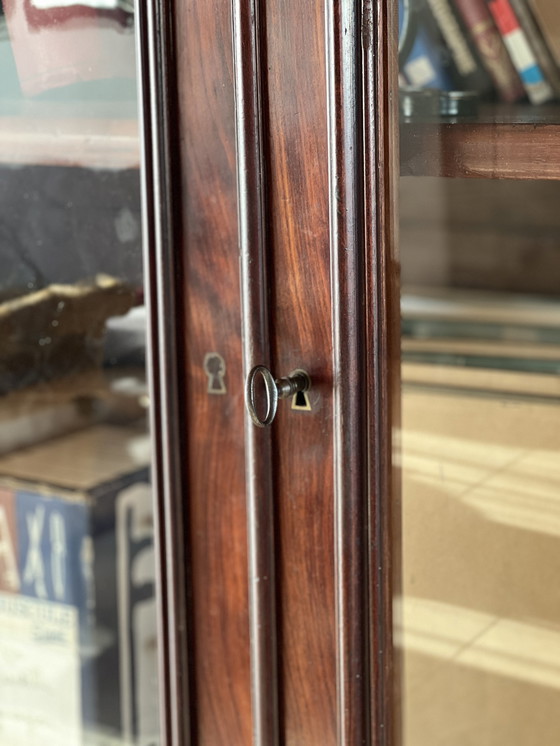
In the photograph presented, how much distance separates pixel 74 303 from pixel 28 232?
0.17ft

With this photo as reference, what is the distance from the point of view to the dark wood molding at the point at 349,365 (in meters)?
0.43

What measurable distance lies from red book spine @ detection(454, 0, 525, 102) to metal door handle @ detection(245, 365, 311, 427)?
153mm

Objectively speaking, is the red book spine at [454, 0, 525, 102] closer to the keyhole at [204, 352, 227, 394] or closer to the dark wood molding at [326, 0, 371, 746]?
the dark wood molding at [326, 0, 371, 746]

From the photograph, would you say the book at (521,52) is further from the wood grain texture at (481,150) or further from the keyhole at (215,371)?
the keyhole at (215,371)

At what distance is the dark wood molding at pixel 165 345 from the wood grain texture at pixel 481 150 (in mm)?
127

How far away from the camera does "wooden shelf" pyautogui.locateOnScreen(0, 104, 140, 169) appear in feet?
1.76

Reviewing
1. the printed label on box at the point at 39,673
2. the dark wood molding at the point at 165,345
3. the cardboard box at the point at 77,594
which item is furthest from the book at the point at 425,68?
the printed label on box at the point at 39,673

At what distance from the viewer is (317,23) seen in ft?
1.43

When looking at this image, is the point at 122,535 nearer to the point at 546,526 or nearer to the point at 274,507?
the point at 274,507

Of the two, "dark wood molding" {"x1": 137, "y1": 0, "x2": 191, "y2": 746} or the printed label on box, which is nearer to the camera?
"dark wood molding" {"x1": 137, "y1": 0, "x2": 191, "y2": 746}

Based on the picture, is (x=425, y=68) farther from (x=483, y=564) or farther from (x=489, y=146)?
(x=483, y=564)

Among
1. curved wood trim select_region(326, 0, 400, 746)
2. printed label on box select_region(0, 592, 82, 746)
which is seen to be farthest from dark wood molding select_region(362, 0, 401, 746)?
printed label on box select_region(0, 592, 82, 746)

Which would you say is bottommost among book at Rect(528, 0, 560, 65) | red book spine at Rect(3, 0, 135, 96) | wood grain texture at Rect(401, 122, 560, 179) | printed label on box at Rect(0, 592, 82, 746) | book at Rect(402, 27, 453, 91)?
printed label on box at Rect(0, 592, 82, 746)

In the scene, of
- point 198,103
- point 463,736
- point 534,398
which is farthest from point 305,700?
point 198,103
